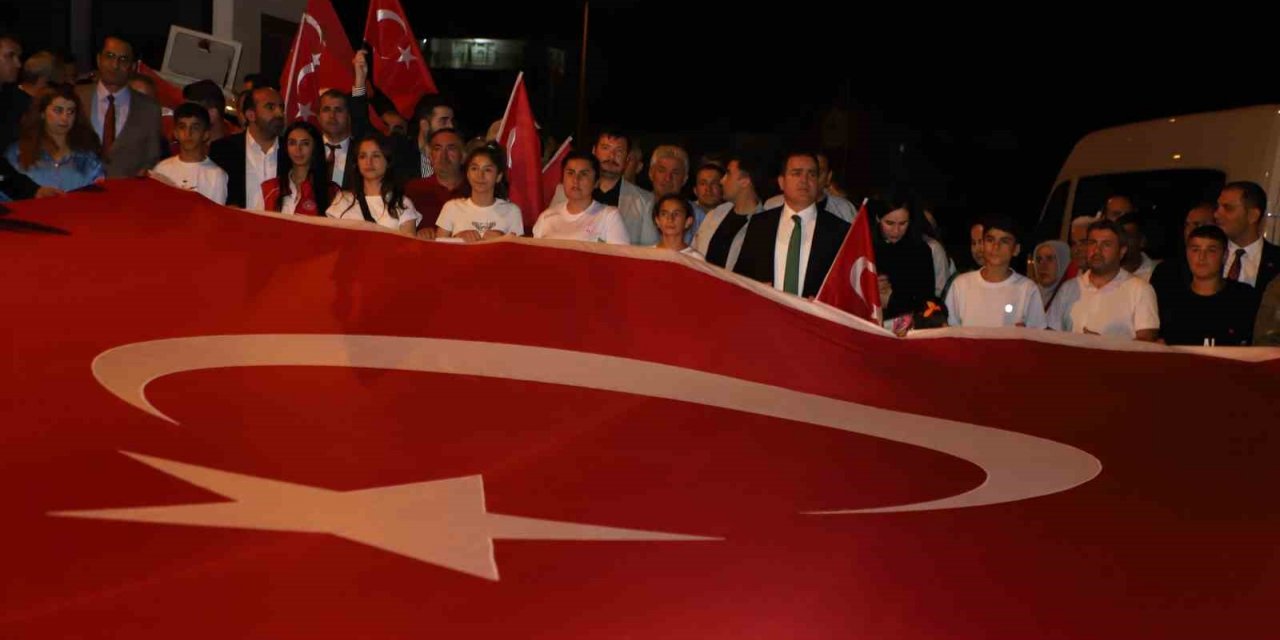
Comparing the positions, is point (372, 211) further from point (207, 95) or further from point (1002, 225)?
point (1002, 225)

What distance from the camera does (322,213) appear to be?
7438mm

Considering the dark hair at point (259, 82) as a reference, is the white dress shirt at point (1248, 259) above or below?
below

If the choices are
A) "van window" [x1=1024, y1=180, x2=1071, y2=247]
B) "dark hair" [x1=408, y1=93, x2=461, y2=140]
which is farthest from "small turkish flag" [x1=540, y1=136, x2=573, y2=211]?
"van window" [x1=1024, y1=180, x2=1071, y2=247]

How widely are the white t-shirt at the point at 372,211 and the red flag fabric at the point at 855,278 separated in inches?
82.5

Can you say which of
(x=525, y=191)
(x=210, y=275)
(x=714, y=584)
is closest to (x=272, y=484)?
(x=714, y=584)

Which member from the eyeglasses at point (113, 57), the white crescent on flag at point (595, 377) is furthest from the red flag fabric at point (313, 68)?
the white crescent on flag at point (595, 377)

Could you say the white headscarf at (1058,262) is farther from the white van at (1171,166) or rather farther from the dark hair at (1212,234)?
the dark hair at (1212,234)

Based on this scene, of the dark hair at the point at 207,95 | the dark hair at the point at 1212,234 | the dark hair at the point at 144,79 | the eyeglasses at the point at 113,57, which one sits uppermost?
the eyeglasses at the point at 113,57

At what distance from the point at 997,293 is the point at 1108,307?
0.52 metres

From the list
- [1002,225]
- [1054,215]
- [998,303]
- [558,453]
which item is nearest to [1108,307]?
[998,303]

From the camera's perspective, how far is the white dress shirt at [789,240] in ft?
23.2

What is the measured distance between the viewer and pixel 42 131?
24.0 feet

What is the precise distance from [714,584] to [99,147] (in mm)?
5154

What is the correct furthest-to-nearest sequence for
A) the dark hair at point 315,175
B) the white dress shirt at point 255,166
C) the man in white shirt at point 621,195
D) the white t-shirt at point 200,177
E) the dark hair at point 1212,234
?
the man in white shirt at point 621,195 → the white dress shirt at point 255,166 → the white t-shirt at point 200,177 → the dark hair at point 315,175 → the dark hair at point 1212,234
